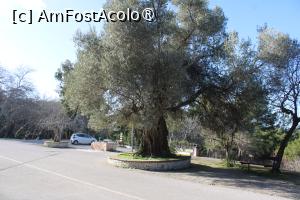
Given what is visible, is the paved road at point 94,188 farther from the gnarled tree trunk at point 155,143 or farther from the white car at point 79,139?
the white car at point 79,139

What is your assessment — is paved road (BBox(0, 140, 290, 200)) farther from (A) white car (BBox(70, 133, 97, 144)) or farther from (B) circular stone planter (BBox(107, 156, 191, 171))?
(A) white car (BBox(70, 133, 97, 144))

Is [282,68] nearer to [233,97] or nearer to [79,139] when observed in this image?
[233,97]

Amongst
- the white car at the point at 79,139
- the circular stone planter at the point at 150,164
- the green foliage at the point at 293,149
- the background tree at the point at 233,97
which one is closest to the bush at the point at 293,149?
the green foliage at the point at 293,149

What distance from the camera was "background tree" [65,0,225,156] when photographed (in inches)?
790

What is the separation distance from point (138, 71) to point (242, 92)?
642cm

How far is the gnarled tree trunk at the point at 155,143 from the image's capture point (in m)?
23.4

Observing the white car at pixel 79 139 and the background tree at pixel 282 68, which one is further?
the white car at pixel 79 139

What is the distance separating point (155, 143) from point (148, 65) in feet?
18.1

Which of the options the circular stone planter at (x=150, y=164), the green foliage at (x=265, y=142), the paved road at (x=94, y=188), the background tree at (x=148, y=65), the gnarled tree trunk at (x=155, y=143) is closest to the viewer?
the paved road at (x=94, y=188)

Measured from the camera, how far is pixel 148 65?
20.1 m

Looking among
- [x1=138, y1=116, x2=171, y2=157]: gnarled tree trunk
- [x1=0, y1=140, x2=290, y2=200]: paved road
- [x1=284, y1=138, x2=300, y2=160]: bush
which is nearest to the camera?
[x1=0, y1=140, x2=290, y2=200]: paved road

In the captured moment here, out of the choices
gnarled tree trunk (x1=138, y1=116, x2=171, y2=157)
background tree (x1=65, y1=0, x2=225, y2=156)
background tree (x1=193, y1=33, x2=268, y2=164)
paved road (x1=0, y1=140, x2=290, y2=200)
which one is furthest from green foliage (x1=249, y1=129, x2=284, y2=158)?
paved road (x1=0, y1=140, x2=290, y2=200)

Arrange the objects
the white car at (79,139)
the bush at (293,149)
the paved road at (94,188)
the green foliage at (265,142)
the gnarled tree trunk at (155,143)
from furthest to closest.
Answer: the white car at (79,139), the bush at (293,149), the green foliage at (265,142), the gnarled tree trunk at (155,143), the paved road at (94,188)

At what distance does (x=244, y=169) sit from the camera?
908 inches
